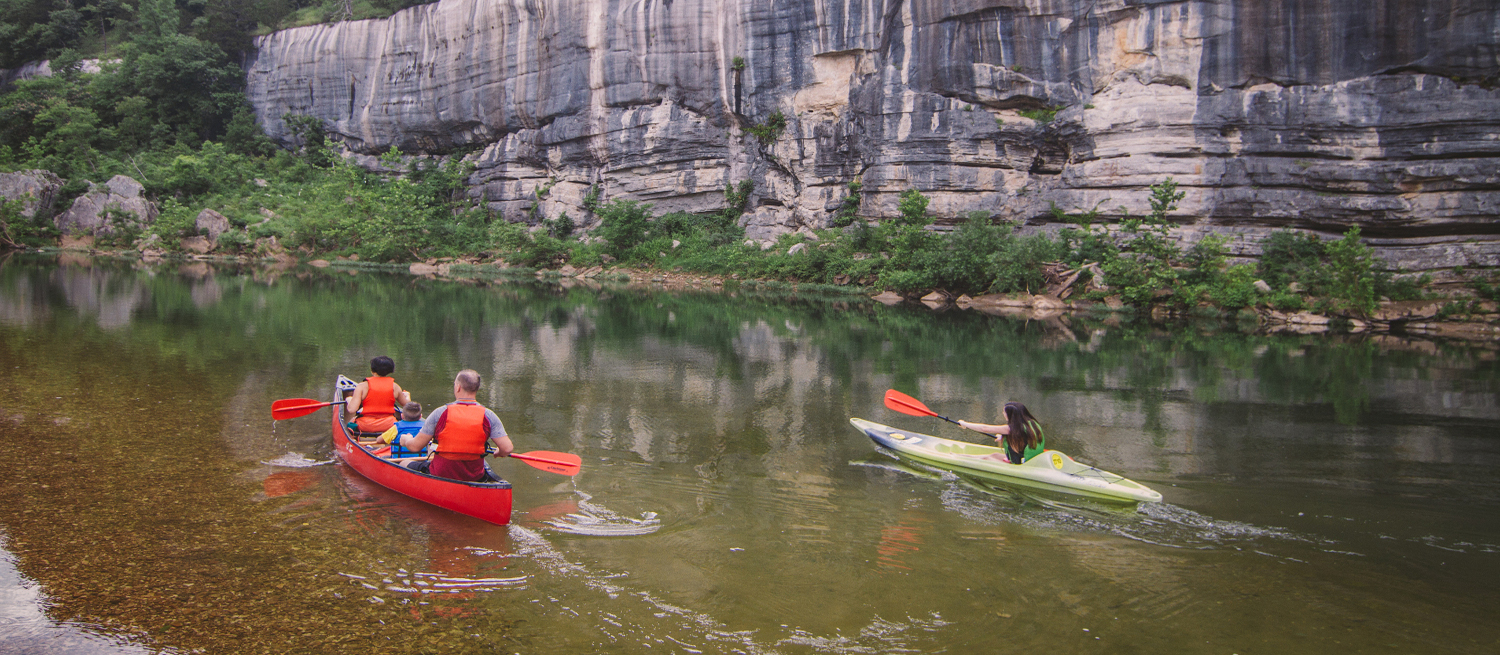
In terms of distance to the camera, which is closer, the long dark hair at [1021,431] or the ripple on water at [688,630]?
the ripple on water at [688,630]

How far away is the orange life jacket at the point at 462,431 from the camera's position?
600 centimetres

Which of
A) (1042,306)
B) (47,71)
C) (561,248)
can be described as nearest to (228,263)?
(561,248)

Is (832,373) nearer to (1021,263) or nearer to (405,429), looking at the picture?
(405,429)

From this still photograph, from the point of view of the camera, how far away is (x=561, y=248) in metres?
38.8

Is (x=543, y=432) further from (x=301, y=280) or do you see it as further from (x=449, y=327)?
(x=301, y=280)

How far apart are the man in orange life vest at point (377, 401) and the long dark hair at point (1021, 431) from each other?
5.43m

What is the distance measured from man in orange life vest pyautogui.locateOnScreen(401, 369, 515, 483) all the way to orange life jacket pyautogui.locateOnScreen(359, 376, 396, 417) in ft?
5.72

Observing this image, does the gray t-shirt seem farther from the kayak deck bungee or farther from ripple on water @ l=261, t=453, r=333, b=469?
the kayak deck bungee

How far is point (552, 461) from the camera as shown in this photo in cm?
647

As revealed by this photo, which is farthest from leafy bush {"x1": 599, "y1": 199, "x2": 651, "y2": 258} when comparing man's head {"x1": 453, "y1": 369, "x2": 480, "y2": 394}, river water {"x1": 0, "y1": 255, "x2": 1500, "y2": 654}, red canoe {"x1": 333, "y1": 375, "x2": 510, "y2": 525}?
man's head {"x1": 453, "y1": 369, "x2": 480, "y2": 394}

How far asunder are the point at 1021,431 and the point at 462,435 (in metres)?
4.74

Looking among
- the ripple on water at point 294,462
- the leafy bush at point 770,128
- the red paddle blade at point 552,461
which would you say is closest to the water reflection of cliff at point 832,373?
the red paddle blade at point 552,461

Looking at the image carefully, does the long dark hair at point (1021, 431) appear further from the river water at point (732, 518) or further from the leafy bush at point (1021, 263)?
the leafy bush at point (1021, 263)

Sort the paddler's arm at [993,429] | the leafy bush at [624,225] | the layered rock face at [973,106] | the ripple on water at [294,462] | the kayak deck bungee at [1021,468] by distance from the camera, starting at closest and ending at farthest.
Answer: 1. the kayak deck bungee at [1021,468]
2. the ripple on water at [294,462]
3. the paddler's arm at [993,429]
4. the layered rock face at [973,106]
5. the leafy bush at [624,225]
